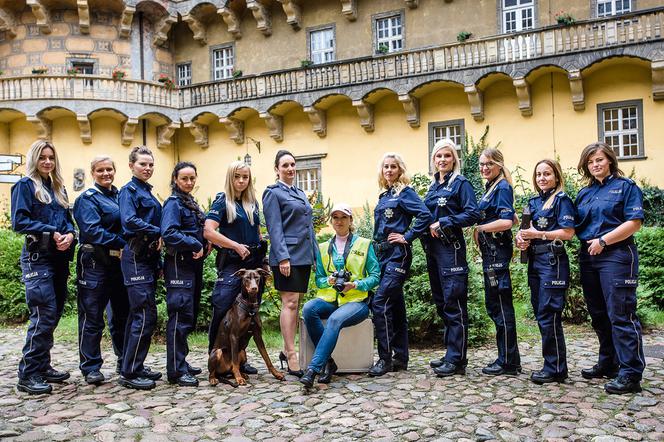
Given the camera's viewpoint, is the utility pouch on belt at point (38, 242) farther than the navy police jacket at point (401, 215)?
No

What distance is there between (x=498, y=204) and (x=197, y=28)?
808 inches

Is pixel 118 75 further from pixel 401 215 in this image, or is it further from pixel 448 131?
pixel 401 215

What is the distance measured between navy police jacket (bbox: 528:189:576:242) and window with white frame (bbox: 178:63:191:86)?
20.9 meters

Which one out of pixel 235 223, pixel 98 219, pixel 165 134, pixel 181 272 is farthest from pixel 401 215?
pixel 165 134

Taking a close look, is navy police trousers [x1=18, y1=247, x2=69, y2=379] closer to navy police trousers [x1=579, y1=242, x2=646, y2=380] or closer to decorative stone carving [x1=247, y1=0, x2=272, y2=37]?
navy police trousers [x1=579, y1=242, x2=646, y2=380]

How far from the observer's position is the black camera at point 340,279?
6164 mm

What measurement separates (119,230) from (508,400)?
13.3ft

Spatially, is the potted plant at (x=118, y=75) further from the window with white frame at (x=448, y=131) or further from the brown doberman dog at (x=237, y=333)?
the brown doberman dog at (x=237, y=333)

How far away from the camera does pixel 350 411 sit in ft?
16.9

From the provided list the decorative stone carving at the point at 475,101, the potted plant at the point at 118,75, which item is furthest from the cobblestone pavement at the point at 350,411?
the potted plant at the point at 118,75

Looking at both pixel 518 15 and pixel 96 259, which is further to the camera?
pixel 518 15

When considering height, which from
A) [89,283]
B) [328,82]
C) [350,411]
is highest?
[328,82]

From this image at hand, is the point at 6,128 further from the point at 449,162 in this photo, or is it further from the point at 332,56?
the point at 449,162

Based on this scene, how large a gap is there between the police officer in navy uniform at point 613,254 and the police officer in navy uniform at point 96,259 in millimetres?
4538
